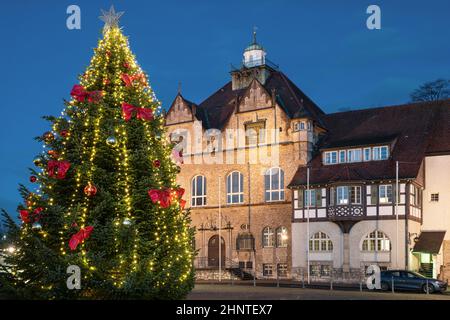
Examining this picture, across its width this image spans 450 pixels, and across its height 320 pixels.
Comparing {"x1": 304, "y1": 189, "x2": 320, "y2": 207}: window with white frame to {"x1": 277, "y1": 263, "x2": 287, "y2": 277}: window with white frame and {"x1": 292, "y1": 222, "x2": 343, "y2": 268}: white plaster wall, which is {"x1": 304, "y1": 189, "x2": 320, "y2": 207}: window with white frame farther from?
{"x1": 277, "y1": 263, "x2": 287, "y2": 277}: window with white frame

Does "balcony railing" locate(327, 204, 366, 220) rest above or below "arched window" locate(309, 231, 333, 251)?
above

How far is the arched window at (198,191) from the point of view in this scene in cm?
4838

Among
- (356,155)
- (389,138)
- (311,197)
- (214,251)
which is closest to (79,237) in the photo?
(311,197)

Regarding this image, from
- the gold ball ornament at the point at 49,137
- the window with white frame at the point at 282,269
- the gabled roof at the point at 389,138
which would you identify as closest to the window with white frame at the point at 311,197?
the gabled roof at the point at 389,138

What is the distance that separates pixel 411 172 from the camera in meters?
38.2

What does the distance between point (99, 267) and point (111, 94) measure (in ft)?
15.7

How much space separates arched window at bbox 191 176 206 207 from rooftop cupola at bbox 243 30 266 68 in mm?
11082

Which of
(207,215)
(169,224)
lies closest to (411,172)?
(207,215)

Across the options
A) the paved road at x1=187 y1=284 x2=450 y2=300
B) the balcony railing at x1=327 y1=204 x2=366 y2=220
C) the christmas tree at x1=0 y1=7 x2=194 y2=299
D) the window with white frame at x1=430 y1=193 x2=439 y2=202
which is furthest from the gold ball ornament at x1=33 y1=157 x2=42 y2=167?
the window with white frame at x1=430 y1=193 x2=439 y2=202

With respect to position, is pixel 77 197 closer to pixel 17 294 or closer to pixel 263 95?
pixel 17 294

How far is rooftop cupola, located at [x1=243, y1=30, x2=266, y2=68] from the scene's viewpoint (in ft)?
171

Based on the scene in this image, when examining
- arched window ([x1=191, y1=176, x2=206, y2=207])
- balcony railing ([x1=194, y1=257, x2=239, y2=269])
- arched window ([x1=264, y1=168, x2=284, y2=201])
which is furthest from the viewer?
arched window ([x1=191, y1=176, x2=206, y2=207])

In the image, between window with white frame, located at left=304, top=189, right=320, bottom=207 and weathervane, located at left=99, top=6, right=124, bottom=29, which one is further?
window with white frame, located at left=304, top=189, right=320, bottom=207

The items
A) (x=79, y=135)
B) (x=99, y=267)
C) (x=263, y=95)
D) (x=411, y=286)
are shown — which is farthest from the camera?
(x=263, y=95)
